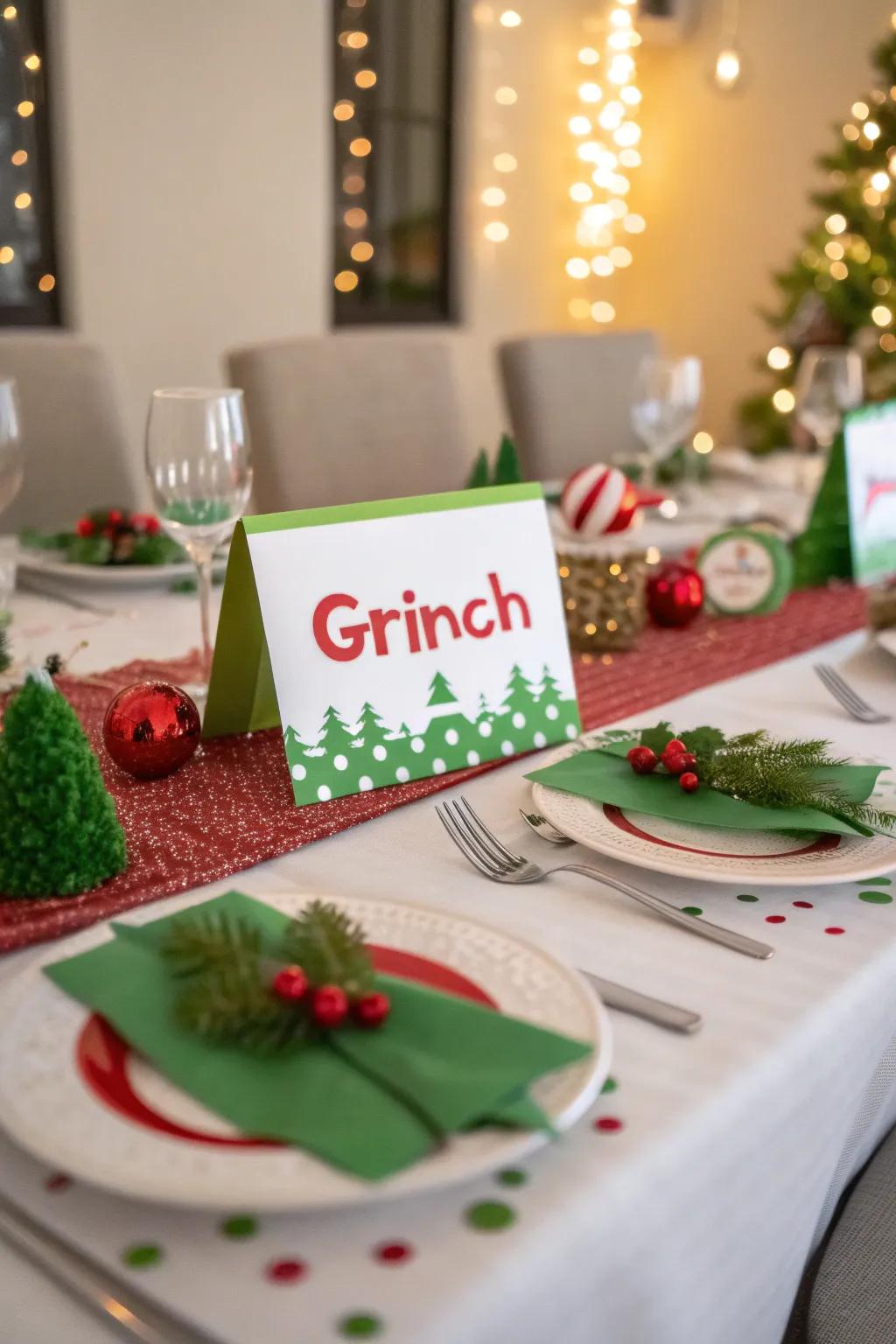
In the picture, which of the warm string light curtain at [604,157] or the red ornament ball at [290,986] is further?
the warm string light curtain at [604,157]

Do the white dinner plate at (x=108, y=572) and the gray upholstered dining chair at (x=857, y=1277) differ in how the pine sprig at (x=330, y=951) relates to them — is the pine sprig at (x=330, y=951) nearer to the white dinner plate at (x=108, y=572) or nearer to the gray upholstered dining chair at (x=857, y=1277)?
the gray upholstered dining chair at (x=857, y=1277)

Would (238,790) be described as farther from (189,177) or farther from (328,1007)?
(189,177)

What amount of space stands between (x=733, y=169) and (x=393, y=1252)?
446 centimetres

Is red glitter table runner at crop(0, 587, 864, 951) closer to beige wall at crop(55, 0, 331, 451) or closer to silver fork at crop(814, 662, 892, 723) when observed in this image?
silver fork at crop(814, 662, 892, 723)

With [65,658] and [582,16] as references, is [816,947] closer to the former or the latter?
[65,658]

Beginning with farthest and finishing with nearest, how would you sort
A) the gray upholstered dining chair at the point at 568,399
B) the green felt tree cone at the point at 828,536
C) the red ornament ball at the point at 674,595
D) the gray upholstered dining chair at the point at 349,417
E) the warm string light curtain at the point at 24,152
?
the warm string light curtain at the point at 24,152, the gray upholstered dining chair at the point at 568,399, the gray upholstered dining chair at the point at 349,417, the green felt tree cone at the point at 828,536, the red ornament ball at the point at 674,595

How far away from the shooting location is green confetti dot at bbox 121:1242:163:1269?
0.43 meters

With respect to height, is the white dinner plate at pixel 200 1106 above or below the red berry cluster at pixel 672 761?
below

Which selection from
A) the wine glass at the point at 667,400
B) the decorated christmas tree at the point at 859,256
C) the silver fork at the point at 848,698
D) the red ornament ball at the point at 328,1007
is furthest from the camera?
the decorated christmas tree at the point at 859,256

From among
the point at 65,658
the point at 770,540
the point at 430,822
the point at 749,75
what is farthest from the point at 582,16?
the point at 430,822

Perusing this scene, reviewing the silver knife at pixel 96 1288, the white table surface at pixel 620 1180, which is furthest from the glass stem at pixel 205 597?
the silver knife at pixel 96 1288

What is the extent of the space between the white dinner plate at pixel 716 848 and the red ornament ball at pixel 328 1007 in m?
0.26

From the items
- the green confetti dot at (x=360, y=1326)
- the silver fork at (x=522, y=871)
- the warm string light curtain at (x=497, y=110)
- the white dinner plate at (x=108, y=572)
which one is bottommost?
the green confetti dot at (x=360, y=1326)

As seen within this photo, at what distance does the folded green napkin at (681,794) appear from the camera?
77 centimetres
